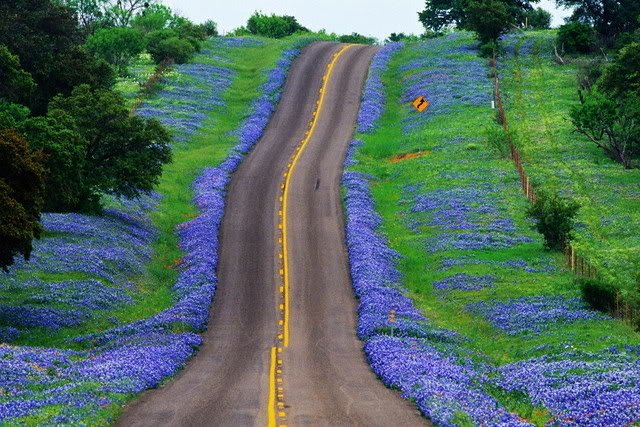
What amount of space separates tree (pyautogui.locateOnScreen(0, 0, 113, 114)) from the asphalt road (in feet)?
46.1

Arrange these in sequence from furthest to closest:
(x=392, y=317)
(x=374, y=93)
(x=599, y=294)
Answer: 1. (x=374, y=93)
2. (x=392, y=317)
3. (x=599, y=294)

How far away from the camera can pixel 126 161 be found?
63.5 metres

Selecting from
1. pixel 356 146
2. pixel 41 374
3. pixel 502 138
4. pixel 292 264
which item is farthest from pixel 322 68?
pixel 41 374

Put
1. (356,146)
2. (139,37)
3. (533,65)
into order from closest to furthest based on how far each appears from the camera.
Result: (356,146) → (533,65) → (139,37)

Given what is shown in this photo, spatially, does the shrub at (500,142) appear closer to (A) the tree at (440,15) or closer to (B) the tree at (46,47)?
(B) the tree at (46,47)

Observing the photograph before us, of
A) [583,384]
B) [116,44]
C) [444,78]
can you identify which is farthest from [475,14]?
[583,384]

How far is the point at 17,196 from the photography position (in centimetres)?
4316

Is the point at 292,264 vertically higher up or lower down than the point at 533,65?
lower down

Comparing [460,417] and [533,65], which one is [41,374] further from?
[533,65]

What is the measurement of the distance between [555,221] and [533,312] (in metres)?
12.4

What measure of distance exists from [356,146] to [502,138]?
1213 centimetres

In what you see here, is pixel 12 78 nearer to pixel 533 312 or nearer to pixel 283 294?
pixel 283 294

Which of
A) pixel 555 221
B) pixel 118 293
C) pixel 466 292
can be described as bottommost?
pixel 118 293

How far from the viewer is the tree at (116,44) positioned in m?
120
